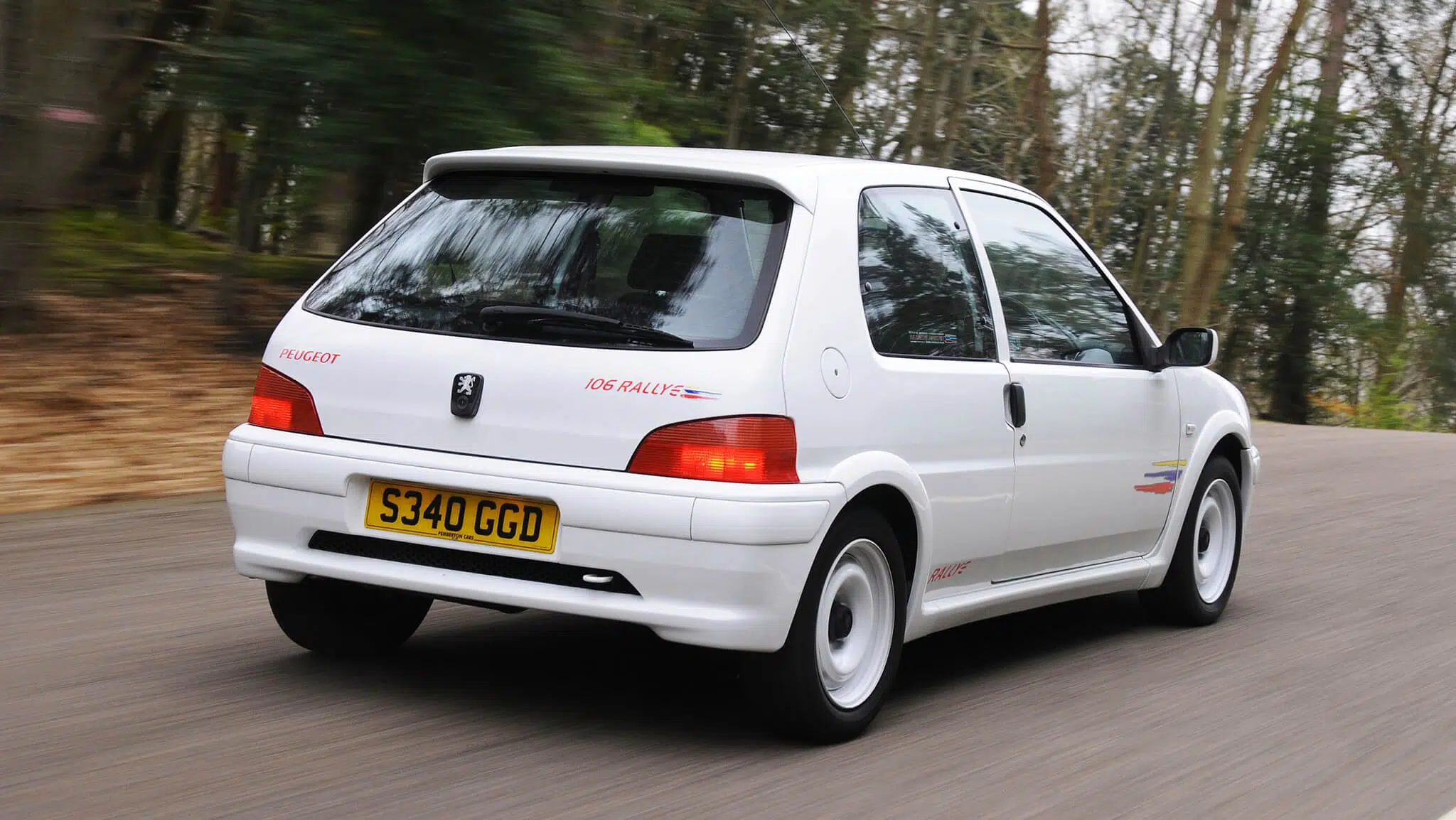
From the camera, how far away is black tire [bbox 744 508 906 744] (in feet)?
14.6

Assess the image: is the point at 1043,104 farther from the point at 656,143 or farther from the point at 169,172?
the point at 656,143

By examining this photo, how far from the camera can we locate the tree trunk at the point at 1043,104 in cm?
2902

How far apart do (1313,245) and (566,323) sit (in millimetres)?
33471

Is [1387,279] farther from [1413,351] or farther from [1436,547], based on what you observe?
[1436,547]

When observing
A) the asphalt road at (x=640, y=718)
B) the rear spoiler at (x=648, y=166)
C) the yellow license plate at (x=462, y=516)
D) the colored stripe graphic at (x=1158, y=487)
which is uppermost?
the rear spoiler at (x=648, y=166)

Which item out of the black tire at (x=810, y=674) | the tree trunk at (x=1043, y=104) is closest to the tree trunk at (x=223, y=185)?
the tree trunk at (x=1043, y=104)

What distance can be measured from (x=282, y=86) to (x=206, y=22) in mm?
5136

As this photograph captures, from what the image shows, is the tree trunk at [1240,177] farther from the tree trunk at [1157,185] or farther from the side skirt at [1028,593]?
the side skirt at [1028,593]

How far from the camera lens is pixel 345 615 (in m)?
5.30

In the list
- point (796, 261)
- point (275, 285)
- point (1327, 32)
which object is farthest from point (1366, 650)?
point (1327, 32)

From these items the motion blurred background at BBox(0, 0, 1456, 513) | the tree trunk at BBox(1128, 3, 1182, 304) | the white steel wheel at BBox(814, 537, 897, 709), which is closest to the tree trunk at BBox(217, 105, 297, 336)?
the motion blurred background at BBox(0, 0, 1456, 513)

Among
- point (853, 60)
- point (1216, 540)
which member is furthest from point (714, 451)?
point (853, 60)

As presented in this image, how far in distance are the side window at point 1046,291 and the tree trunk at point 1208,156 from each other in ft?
74.3

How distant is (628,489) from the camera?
14.0ft
